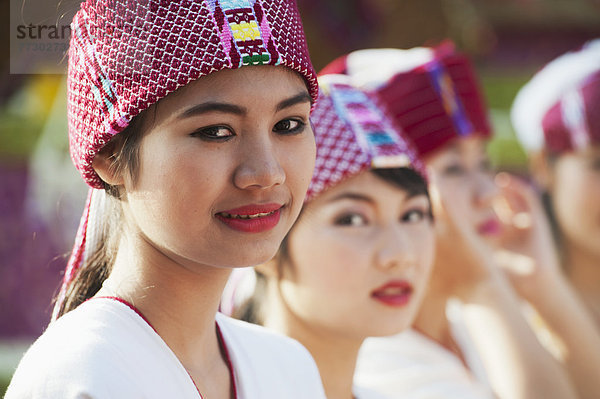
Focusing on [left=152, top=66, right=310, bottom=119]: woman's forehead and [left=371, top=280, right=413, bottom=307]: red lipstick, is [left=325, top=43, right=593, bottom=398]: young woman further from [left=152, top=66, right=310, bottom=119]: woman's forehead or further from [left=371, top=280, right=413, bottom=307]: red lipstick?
[left=152, top=66, right=310, bottom=119]: woman's forehead

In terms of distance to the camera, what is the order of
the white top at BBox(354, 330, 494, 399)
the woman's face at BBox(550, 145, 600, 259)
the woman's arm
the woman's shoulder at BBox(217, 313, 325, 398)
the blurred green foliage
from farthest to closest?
the blurred green foliage < the woman's face at BBox(550, 145, 600, 259) < the woman's arm < the white top at BBox(354, 330, 494, 399) < the woman's shoulder at BBox(217, 313, 325, 398)

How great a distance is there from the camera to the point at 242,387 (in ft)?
5.73

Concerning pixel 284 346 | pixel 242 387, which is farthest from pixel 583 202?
pixel 242 387

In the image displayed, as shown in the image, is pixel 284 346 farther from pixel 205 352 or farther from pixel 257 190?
pixel 257 190

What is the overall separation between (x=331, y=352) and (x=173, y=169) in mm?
1118

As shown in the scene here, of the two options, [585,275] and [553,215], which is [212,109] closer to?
[553,215]

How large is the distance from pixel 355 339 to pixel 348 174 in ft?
1.70

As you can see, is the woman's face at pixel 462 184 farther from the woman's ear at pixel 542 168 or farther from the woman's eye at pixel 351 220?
the woman's ear at pixel 542 168

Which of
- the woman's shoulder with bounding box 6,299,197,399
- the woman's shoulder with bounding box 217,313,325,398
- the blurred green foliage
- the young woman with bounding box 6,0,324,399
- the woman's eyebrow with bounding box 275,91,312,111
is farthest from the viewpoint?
the blurred green foliage

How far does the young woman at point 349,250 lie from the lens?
2.36m

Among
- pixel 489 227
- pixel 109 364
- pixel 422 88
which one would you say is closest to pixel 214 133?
pixel 109 364

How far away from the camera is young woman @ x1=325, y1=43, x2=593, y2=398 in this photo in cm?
313

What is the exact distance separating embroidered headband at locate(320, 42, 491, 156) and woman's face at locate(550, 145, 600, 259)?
3.28 ft

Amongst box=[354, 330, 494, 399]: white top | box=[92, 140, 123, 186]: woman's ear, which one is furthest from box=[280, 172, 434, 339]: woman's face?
box=[92, 140, 123, 186]: woman's ear
